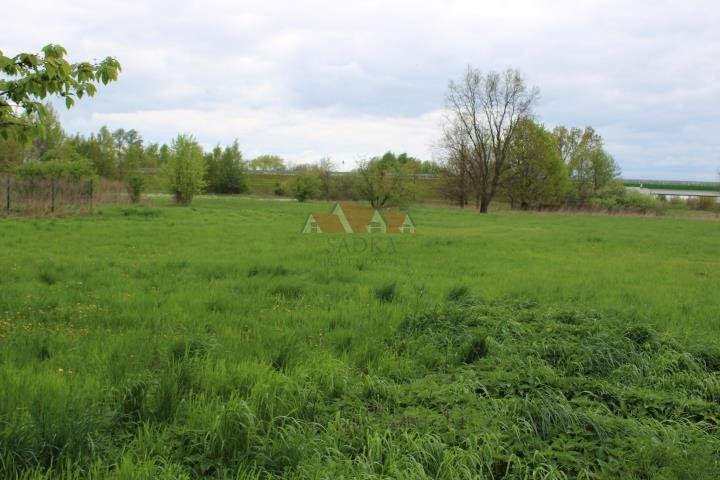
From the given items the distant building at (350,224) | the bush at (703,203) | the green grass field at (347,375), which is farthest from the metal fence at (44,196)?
the bush at (703,203)

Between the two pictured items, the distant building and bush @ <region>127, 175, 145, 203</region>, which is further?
bush @ <region>127, 175, 145, 203</region>

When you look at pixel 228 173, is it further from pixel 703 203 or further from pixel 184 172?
pixel 703 203

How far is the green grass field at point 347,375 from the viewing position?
286 centimetres

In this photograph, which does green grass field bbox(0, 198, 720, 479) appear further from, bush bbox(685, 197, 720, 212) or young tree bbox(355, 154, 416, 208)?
bush bbox(685, 197, 720, 212)

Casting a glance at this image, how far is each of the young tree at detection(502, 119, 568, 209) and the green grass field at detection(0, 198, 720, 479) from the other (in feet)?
157

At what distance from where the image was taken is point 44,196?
2180cm

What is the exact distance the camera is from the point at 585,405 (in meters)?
3.71

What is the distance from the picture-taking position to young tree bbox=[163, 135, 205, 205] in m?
40.5

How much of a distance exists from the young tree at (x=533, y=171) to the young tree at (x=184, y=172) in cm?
3297

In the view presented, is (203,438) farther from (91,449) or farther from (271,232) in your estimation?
(271,232)

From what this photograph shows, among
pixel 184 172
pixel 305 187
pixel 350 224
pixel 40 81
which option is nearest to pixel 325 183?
pixel 305 187

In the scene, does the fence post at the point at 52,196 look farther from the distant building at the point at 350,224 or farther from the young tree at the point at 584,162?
the young tree at the point at 584,162

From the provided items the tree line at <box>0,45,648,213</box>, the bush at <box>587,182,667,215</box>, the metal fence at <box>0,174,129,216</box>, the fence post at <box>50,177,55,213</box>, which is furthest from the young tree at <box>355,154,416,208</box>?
the bush at <box>587,182,667,215</box>

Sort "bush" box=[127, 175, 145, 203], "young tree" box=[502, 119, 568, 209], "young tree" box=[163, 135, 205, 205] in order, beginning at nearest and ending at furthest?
1. "bush" box=[127, 175, 145, 203]
2. "young tree" box=[163, 135, 205, 205]
3. "young tree" box=[502, 119, 568, 209]
